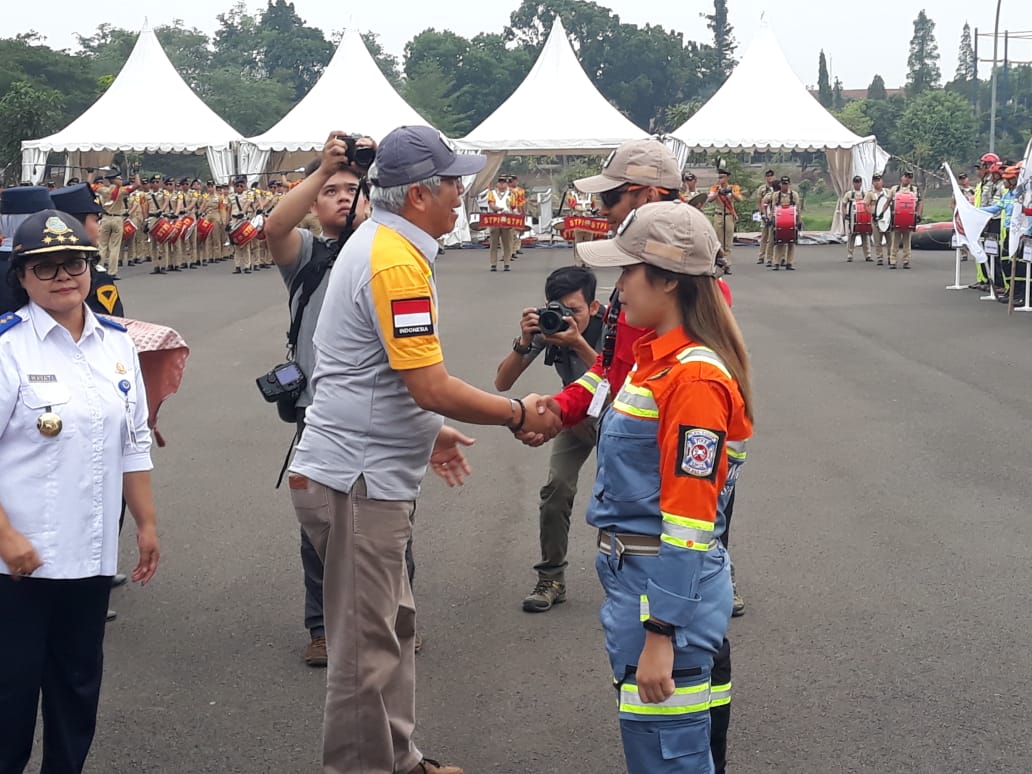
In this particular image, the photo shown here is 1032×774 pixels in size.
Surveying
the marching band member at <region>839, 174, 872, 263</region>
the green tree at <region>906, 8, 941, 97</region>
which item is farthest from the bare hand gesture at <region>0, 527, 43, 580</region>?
the green tree at <region>906, 8, 941, 97</region>

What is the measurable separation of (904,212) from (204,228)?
15.5m

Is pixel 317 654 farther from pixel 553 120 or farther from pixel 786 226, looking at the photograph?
pixel 553 120

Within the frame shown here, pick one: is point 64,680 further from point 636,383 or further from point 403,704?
point 636,383

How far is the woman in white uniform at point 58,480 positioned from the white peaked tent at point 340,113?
92.3 ft

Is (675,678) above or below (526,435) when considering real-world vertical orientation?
below

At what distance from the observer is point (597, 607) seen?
5.65 metres

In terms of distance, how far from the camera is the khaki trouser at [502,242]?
26.7 metres

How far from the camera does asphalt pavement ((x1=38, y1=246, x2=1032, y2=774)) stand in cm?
430

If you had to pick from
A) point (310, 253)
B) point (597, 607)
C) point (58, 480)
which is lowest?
point (597, 607)

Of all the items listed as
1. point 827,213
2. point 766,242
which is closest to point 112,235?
point 766,242

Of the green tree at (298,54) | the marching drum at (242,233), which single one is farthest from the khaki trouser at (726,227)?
the green tree at (298,54)

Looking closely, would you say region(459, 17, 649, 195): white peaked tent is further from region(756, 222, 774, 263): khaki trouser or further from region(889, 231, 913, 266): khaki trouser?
region(889, 231, 913, 266): khaki trouser

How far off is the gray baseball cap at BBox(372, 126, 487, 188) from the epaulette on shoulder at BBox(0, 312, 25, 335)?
107 centimetres

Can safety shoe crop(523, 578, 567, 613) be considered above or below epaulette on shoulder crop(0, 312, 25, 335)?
below
